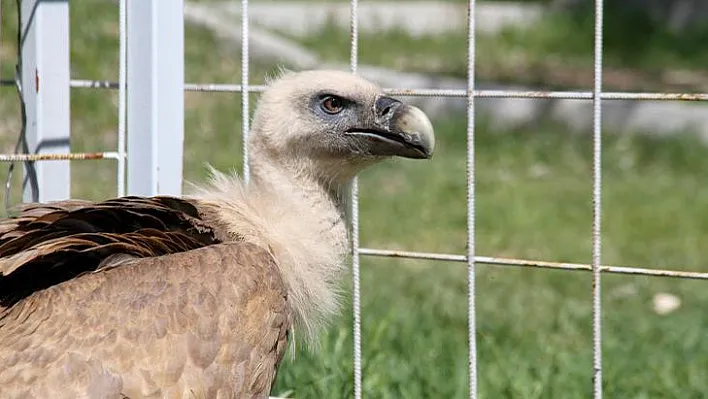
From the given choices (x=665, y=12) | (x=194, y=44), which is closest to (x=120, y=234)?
(x=194, y=44)

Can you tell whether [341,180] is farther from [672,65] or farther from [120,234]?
[672,65]

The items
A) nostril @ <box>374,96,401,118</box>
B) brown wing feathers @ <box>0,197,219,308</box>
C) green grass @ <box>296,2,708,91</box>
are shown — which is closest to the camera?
brown wing feathers @ <box>0,197,219,308</box>

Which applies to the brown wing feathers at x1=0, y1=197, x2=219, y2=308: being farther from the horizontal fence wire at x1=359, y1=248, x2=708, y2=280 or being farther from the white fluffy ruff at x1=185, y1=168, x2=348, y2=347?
the horizontal fence wire at x1=359, y1=248, x2=708, y2=280

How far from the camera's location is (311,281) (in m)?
3.36

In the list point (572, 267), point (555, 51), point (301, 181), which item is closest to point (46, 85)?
point (301, 181)

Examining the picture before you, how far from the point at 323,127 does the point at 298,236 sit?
0.34m

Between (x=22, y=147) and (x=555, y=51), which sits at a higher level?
(x=555, y=51)

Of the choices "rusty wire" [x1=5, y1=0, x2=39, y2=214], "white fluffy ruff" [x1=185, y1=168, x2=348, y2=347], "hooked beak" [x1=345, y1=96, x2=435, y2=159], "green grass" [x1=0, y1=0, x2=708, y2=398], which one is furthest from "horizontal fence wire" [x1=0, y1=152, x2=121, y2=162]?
"green grass" [x1=0, y1=0, x2=708, y2=398]

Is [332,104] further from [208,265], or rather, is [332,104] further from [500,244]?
[500,244]

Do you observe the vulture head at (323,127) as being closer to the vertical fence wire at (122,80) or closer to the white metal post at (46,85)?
the vertical fence wire at (122,80)

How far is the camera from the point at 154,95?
147 inches

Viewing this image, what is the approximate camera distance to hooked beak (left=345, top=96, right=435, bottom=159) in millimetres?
3340

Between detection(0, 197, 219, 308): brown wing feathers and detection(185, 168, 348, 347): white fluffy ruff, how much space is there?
0.48ft

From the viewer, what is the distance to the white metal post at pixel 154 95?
373 centimetres
